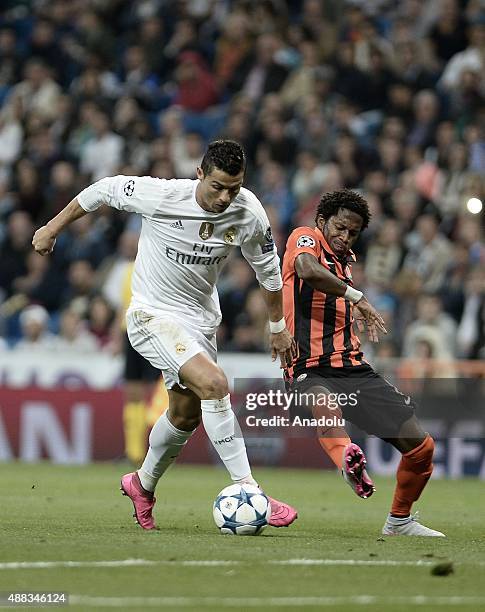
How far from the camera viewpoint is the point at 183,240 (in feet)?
26.6

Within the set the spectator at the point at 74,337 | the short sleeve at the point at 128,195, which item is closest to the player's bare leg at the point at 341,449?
the short sleeve at the point at 128,195

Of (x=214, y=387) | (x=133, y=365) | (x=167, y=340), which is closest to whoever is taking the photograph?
(x=214, y=387)

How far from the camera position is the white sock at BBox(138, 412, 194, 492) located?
8336mm

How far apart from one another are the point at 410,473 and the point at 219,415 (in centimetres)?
124

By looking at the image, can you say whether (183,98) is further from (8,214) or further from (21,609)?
(21,609)

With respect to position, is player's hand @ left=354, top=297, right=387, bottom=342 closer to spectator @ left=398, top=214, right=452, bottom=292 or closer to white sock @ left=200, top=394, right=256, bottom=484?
white sock @ left=200, top=394, right=256, bottom=484

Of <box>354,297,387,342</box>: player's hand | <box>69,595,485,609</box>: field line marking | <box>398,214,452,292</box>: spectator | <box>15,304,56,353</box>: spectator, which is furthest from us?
<box>15,304,56,353</box>: spectator

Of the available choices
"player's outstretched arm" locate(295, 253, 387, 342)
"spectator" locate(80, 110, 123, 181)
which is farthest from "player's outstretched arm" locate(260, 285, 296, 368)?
"spectator" locate(80, 110, 123, 181)

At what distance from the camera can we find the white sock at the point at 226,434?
781 centimetres

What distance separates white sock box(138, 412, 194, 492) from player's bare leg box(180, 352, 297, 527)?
482 millimetres

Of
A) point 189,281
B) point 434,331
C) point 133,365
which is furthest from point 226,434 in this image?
point 434,331

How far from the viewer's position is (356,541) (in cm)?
779

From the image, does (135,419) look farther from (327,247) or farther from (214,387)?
(214,387)

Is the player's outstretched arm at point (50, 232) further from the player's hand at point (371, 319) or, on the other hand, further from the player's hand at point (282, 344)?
the player's hand at point (371, 319)
